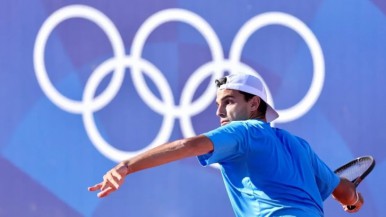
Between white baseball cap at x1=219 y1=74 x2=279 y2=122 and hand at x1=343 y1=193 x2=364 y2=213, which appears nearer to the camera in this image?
white baseball cap at x1=219 y1=74 x2=279 y2=122

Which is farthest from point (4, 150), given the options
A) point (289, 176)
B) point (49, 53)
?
point (289, 176)

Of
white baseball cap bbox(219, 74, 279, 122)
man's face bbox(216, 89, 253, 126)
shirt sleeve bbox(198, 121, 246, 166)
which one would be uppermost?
white baseball cap bbox(219, 74, 279, 122)

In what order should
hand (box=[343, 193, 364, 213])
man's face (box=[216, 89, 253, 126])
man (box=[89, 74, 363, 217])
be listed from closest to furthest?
man (box=[89, 74, 363, 217]) < man's face (box=[216, 89, 253, 126]) < hand (box=[343, 193, 364, 213])

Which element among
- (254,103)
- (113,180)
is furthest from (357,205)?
(113,180)

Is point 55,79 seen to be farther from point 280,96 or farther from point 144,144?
point 280,96

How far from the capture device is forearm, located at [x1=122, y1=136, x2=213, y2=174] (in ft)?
12.6

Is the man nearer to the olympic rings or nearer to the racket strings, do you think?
the racket strings

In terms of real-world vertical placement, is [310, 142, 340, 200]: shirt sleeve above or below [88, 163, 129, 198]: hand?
above

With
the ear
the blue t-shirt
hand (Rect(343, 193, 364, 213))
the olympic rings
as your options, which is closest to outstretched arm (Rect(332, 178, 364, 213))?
hand (Rect(343, 193, 364, 213))

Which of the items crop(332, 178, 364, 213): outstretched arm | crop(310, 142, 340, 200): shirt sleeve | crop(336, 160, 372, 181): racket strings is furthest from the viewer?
crop(336, 160, 372, 181): racket strings

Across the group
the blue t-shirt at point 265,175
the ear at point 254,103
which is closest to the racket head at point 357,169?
the blue t-shirt at point 265,175

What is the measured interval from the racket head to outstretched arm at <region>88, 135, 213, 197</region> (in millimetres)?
1476

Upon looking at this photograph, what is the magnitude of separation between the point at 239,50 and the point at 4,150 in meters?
1.83

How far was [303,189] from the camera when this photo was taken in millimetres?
4484
